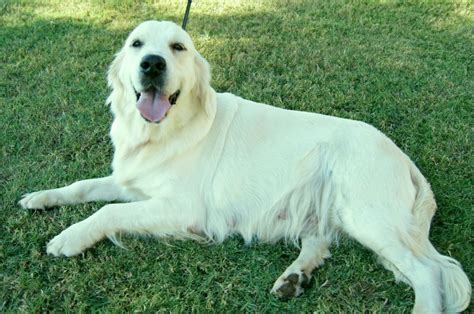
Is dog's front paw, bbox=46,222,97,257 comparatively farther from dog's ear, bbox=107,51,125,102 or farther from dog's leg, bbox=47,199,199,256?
dog's ear, bbox=107,51,125,102

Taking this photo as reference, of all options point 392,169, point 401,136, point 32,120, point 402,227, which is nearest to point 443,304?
point 402,227

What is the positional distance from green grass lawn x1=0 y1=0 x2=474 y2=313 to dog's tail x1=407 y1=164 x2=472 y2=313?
22cm

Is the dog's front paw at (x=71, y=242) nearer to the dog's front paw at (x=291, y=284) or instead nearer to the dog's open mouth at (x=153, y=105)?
the dog's open mouth at (x=153, y=105)

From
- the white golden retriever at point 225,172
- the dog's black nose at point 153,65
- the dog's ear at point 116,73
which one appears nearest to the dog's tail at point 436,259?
the white golden retriever at point 225,172

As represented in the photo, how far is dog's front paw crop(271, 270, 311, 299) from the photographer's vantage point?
9.88ft

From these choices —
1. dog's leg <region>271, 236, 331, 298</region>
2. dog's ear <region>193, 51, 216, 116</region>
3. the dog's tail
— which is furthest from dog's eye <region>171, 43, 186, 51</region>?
the dog's tail

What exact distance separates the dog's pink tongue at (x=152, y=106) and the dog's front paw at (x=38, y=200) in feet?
3.27

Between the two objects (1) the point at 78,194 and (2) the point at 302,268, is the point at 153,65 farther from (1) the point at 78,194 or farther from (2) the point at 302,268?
(2) the point at 302,268

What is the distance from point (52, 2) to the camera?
8234 millimetres

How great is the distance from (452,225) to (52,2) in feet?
23.3

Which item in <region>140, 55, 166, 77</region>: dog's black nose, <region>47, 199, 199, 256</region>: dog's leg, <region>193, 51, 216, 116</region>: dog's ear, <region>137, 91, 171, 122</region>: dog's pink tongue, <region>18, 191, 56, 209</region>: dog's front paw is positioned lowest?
<region>18, 191, 56, 209</region>: dog's front paw

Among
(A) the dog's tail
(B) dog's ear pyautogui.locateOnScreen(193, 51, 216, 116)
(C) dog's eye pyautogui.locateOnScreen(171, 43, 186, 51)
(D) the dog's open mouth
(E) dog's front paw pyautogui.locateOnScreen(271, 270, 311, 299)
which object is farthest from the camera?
(B) dog's ear pyautogui.locateOnScreen(193, 51, 216, 116)

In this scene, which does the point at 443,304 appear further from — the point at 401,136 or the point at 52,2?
the point at 52,2

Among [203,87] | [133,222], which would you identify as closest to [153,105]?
[203,87]
